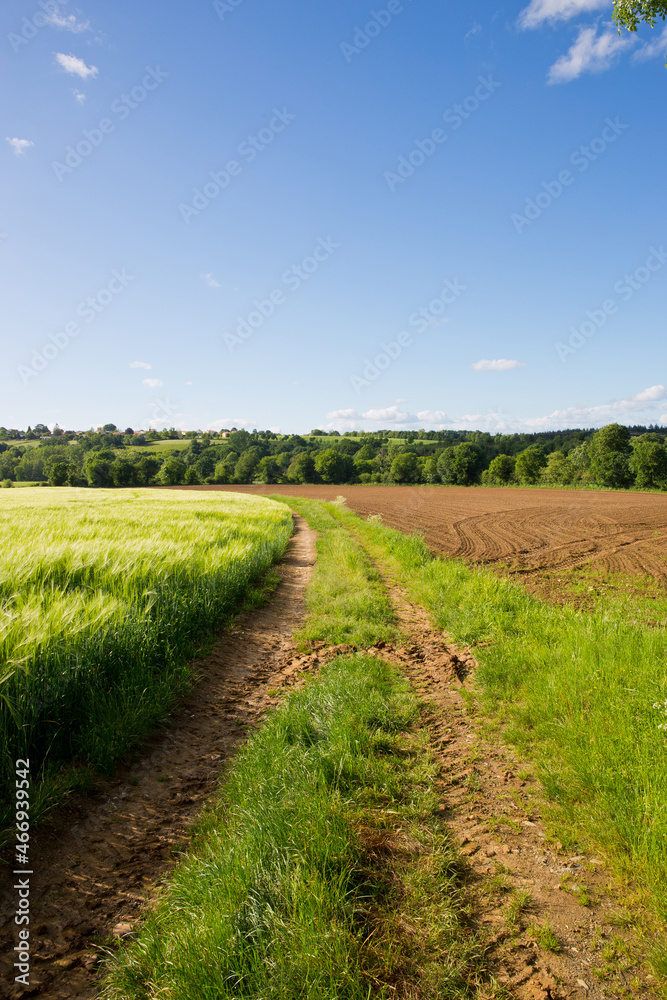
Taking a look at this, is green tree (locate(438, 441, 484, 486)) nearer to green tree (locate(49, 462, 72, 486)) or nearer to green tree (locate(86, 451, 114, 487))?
green tree (locate(86, 451, 114, 487))

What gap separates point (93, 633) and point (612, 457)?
70.2m

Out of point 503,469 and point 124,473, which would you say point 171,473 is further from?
point 503,469

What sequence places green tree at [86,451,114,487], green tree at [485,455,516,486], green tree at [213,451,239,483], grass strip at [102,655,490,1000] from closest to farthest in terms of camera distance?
grass strip at [102,655,490,1000], green tree at [485,455,516,486], green tree at [86,451,114,487], green tree at [213,451,239,483]

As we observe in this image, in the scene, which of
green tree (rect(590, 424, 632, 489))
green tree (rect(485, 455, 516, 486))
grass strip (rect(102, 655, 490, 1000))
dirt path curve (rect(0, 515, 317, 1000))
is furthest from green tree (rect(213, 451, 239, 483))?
grass strip (rect(102, 655, 490, 1000))

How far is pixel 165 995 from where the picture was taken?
204cm

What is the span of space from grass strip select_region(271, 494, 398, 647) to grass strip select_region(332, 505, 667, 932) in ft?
4.14

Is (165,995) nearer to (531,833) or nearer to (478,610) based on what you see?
(531,833)

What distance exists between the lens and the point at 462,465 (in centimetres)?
8331

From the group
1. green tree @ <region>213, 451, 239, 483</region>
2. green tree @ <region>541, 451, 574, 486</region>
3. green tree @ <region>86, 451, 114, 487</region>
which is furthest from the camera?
green tree @ <region>213, 451, 239, 483</region>

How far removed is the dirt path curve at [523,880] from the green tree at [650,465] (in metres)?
65.3

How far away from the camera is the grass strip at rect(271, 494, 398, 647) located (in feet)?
22.7

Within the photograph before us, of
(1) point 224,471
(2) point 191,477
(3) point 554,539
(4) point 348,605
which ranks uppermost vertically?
(1) point 224,471

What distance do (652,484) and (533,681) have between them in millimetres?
65660

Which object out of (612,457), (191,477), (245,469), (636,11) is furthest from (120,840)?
(245,469)
